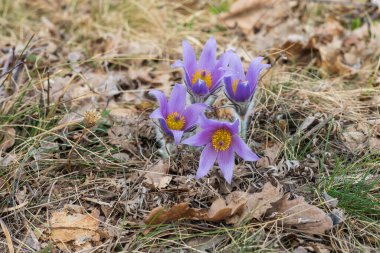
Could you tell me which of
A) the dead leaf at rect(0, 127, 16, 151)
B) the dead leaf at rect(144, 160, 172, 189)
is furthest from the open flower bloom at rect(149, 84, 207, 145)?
the dead leaf at rect(0, 127, 16, 151)

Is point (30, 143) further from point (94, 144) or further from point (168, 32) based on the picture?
point (168, 32)

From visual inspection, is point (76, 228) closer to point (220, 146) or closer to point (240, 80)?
point (220, 146)

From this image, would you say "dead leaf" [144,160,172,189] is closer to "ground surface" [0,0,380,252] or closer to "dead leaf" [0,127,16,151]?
"ground surface" [0,0,380,252]

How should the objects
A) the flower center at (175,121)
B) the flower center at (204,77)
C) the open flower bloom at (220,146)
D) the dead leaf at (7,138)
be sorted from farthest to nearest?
1. the dead leaf at (7,138)
2. the flower center at (204,77)
3. the flower center at (175,121)
4. the open flower bloom at (220,146)

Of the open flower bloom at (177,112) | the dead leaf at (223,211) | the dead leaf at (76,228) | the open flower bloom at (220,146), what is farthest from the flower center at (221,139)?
the dead leaf at (76,228)

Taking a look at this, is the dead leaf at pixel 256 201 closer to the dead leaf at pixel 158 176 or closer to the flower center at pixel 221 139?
the flower center at pixel 221 139

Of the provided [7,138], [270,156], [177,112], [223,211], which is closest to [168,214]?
[223,211]

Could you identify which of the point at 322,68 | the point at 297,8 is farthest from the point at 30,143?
the point at 297,8
